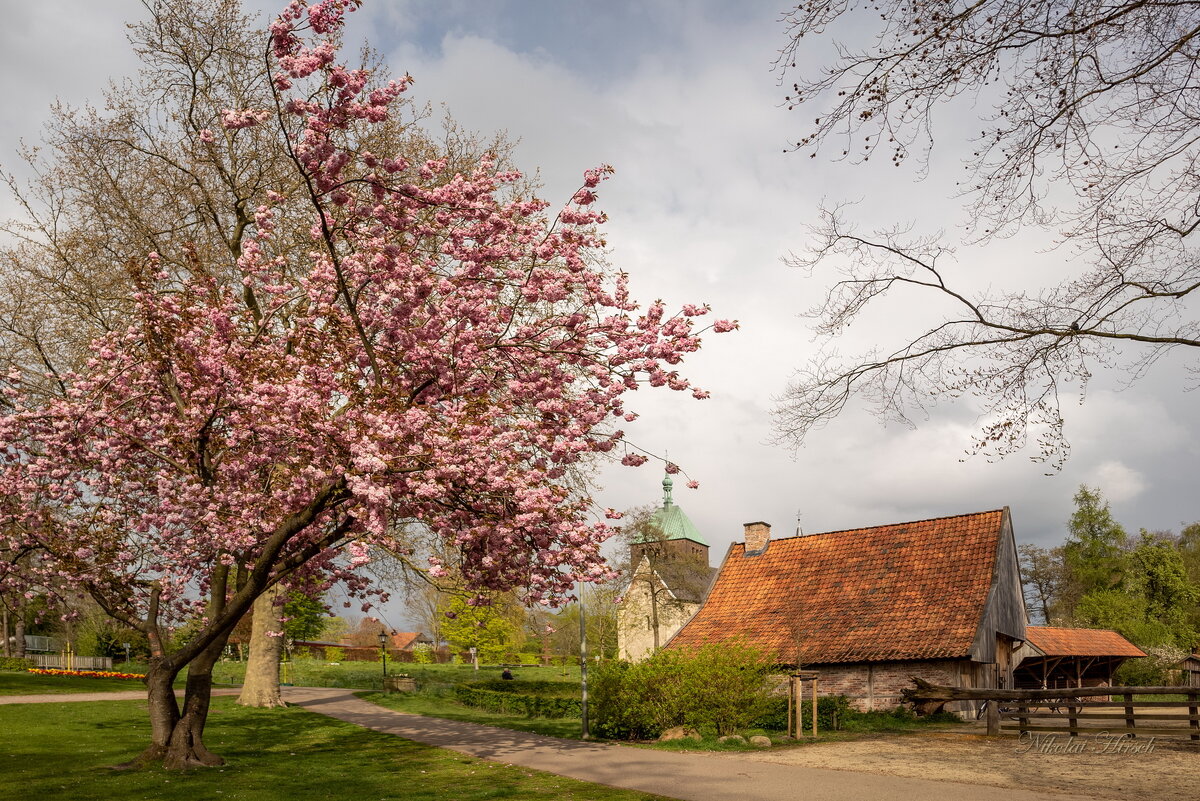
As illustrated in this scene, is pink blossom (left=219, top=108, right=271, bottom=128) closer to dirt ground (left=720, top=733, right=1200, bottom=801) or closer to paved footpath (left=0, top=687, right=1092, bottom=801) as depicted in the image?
paved footpath (left=0, top=687, right=1092, bottom=801)

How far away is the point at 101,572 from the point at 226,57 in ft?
37.1

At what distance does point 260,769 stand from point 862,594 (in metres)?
20.9

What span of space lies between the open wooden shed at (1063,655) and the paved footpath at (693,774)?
60.5 ft

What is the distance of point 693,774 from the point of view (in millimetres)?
15148

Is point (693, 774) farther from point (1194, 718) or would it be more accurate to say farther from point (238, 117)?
point (238, 117)

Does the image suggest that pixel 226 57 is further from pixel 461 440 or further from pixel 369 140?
Result: pixel 461 440

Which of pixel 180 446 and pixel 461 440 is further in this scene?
pixel 180 446

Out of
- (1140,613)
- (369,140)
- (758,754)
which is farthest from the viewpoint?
(1140,613)

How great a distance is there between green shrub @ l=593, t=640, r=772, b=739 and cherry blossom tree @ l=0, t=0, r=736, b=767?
7776mm

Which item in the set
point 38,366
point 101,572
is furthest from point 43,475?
point 38,366

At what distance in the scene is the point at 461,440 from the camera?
1180 cm

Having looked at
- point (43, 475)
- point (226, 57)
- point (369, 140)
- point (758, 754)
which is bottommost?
point (758, 754)

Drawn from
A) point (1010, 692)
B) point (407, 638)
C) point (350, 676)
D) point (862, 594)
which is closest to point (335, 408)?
point (1010, 692)

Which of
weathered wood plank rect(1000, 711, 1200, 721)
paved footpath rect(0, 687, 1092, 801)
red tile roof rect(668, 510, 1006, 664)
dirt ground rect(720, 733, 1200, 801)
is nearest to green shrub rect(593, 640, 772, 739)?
paved footpath rect(0, 687, 1092, 801)
